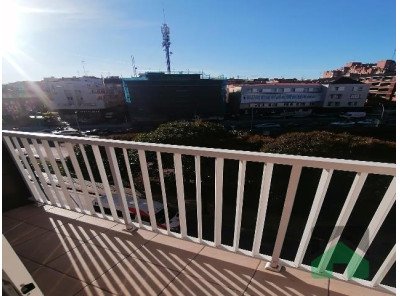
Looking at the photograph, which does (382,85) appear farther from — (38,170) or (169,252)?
(38,170)

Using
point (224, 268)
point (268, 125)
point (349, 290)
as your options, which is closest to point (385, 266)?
point (349, 290)

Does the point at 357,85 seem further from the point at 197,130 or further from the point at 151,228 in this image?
the point at 151,228

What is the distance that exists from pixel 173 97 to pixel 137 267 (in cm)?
3736

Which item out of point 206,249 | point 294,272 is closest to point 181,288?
Answer: point 206,249

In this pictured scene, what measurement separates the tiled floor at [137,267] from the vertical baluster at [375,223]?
251 millimetres

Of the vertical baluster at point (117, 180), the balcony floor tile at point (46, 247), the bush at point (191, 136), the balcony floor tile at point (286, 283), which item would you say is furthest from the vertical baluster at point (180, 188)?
the bush at point (191, 136)

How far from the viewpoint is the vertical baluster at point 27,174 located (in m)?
2.51

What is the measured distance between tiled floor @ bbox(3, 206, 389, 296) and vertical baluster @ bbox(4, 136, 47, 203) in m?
0.42

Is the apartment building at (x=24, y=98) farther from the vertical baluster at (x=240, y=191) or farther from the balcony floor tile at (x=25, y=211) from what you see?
the vertical baluster at (x=240, y=191)

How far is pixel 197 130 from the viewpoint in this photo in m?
11.4

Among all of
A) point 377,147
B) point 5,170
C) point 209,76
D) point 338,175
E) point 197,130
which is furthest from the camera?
point 209,76

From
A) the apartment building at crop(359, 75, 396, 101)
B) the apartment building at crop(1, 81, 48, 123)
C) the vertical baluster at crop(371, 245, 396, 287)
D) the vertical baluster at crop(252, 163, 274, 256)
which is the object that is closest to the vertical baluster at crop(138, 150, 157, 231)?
the vertical baluster at crop(252, 163, 274, 256)

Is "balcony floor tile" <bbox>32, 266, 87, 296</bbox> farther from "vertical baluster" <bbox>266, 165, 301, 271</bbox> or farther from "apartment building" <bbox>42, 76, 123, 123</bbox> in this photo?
"apartment building" <bbox>42, 76, 123, 123</bbox>

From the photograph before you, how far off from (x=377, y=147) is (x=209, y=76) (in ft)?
107
